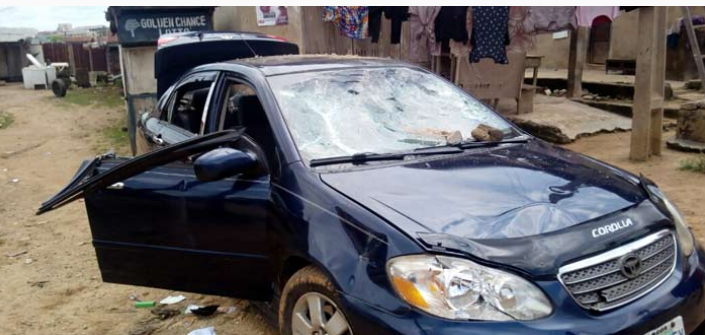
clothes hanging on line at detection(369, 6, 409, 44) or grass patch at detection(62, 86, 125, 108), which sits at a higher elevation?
clothes hanging on line at detection(369, 6, 409, 44)

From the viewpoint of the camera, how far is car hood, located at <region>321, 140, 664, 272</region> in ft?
7.11

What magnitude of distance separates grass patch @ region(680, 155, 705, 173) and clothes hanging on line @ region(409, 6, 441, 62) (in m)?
3.65

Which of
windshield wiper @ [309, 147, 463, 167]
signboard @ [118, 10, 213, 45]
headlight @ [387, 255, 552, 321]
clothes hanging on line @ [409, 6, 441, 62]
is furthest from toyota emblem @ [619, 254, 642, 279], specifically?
signboard @ [118, 10, 213, 45]

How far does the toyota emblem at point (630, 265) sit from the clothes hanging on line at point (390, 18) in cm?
723

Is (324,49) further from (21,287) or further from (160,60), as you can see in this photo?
(21,287)

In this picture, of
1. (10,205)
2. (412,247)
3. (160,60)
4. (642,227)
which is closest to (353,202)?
(412,247)

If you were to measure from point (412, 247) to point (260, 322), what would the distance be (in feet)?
5.80

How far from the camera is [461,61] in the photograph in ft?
29.7

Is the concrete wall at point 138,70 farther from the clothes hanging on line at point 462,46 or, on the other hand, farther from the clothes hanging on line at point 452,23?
the clothes hanging on line at point 462,46

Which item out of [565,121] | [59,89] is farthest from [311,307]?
[59,89]

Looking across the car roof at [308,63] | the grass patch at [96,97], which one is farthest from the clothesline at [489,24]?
the grass patch at [96,97]

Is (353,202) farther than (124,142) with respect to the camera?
No

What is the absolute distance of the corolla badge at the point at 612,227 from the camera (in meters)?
2.20

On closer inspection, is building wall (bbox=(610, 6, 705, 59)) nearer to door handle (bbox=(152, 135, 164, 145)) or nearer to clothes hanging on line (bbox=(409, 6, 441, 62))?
clothes hanging on line (bbox=(409, 6, 441, 62))
